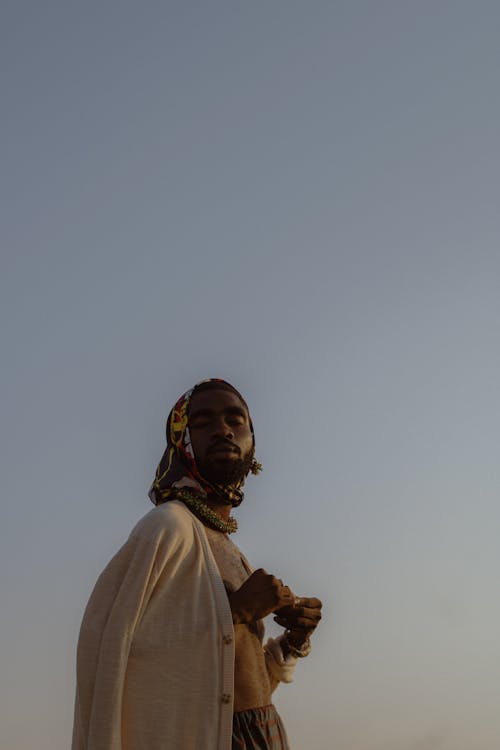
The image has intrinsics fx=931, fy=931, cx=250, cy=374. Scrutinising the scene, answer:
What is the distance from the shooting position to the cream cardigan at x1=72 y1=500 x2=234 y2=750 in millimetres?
4531

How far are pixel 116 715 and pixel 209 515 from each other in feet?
4.71

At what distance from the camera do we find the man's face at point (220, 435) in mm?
5680

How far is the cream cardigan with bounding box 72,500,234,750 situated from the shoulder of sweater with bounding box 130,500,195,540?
0.05 ft

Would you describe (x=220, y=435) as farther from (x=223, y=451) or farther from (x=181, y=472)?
(x=181, y=472)

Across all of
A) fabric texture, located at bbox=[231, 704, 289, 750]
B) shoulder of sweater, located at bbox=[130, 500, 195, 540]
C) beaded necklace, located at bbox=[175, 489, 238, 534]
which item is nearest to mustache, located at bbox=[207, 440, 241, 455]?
beaded necklace, located at bbox=[175, 489, 238, 534]

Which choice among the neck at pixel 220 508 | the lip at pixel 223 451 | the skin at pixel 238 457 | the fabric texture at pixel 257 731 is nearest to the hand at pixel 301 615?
the skin at pixel 238 457

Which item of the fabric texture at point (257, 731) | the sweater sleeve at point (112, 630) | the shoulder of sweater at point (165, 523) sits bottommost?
the fabric texture at point (257, 731)

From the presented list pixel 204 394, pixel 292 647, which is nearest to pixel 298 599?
pixel 292 647

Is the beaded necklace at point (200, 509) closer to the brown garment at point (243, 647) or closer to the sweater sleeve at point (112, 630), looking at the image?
the brown garment at point (243, 647)

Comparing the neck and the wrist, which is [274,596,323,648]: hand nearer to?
the wrist

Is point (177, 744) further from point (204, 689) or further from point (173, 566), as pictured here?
point (173, 566)

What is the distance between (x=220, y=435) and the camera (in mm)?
5727

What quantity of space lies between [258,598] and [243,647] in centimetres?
39

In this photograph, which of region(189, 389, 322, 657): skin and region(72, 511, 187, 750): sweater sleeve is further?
region(189, 389, 322, 657): skin
